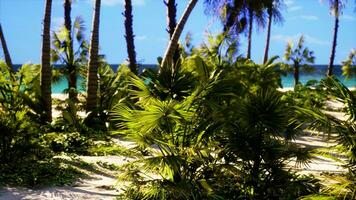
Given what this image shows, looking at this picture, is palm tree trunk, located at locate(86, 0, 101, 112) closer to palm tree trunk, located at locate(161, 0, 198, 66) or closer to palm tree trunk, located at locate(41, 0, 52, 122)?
palm tree trunk, located at locate(41, 0, 52, 122)

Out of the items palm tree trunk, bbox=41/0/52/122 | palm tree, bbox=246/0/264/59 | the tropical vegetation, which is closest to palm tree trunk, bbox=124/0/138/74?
palm tree trunk, bbox=41/0/52/122

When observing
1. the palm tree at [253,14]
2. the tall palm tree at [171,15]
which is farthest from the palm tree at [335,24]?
the tall palm tree at [171,15]

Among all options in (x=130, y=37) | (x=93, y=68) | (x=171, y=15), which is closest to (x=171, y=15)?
(x=171, y=15)

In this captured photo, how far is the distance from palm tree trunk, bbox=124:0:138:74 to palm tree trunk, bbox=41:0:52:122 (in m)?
3.64

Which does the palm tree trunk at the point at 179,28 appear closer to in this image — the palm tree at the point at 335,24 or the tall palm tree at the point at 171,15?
the tall palm tree at the point at 171,15

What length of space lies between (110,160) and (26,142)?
2.01 m

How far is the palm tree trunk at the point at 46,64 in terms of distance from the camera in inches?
509

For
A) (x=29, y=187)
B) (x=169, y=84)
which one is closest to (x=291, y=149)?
(x=169, y=84)

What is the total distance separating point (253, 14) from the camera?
80.8 feet

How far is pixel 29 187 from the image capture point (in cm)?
735

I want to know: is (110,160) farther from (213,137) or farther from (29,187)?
(213,137)

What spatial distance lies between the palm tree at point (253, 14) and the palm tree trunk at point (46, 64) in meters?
11.7

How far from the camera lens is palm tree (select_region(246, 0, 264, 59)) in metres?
21.6

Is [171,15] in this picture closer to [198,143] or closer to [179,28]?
[179,28]
